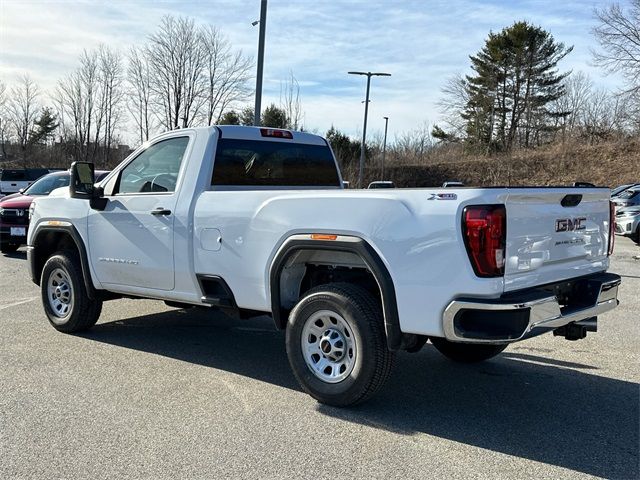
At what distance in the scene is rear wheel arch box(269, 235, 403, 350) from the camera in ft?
13.5

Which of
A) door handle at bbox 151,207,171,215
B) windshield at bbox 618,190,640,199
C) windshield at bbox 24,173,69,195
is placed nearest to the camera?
door handle at bbox 151,207,171,215

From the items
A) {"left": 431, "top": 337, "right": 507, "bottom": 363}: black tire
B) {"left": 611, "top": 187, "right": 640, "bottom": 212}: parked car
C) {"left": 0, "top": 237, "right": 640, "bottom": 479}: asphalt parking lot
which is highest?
{"left": 611, "top": 187, "right": 640, "bottom": 212}: parked car

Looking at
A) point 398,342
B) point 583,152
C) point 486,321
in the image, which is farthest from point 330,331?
point 583,152

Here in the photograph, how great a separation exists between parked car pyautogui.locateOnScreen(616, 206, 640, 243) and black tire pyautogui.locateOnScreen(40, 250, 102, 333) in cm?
1540

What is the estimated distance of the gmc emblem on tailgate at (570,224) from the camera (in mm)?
4250

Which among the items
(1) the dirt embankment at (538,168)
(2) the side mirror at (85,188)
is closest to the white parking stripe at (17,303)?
(2) the side mirror at (85,188)

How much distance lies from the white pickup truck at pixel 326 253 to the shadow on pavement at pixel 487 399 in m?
0.30

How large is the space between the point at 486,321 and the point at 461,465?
2.78 feet

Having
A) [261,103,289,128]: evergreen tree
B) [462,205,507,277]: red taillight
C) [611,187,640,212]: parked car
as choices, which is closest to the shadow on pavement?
[462,205,507,277]: red taillight

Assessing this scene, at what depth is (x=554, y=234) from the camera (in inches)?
166

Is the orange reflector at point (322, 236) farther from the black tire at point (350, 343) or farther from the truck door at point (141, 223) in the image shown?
the truck door at point (141, 223)

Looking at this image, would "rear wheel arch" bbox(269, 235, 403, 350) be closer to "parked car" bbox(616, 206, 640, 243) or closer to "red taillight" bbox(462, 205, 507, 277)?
"red taillight" bbox(462, 205, 507, 277)

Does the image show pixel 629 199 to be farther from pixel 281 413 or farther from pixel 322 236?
pixel 281 413

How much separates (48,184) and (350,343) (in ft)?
38.0
